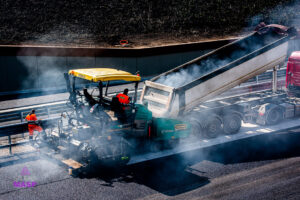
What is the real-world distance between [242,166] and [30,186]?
5.83m

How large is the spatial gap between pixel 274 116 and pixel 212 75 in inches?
155

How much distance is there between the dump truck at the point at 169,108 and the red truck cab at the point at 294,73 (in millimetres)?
805

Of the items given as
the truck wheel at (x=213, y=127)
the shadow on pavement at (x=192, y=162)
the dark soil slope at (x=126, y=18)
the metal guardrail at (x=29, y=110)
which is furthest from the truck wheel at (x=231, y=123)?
the dark soil slope at (x=126, y=18)

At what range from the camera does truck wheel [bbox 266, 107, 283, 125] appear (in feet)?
47.3

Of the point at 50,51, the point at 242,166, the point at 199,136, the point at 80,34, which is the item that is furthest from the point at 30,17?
the point at 242,166

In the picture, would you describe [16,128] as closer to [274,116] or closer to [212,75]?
[212,75]

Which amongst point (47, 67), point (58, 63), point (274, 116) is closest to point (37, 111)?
point (47, 67)

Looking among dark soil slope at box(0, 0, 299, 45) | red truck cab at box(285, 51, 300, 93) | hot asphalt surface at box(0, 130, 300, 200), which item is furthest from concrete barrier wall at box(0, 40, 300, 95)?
red truck cab at box(285, 51, 300, 93)

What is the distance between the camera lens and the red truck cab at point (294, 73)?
15.9 m

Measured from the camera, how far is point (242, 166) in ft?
35.0

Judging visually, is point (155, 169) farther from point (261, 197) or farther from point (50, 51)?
point (50, 51)

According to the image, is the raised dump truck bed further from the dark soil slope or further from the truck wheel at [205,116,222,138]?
the dark soil slope

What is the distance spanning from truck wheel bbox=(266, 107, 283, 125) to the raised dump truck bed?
1.85 metres

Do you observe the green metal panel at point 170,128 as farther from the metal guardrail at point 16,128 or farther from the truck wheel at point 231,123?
the metal guardrail at point 16,128
